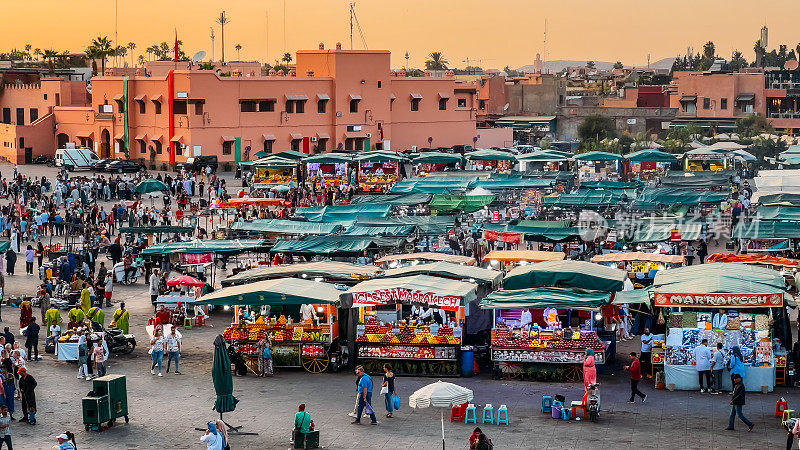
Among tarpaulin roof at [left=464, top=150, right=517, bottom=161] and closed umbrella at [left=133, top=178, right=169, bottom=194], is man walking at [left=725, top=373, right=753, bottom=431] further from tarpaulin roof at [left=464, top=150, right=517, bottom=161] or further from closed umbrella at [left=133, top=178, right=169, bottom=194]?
tarpaulin roof at [left=464, top=150, right=517, bottom=161]

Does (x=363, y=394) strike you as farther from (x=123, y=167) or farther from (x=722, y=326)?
(x=123, y=167)

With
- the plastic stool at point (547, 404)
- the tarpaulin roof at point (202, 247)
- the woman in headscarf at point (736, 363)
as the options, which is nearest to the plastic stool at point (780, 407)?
the woman in headscarf at point (736, 363)

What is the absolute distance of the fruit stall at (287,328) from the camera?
24297 mm

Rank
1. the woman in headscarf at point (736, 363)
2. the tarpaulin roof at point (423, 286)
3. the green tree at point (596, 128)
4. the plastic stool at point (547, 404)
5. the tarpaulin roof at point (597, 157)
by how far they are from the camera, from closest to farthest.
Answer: the plastic stool at point (547, 404) → the woman in headscarf at point (736, 363) → the tarpaulin roof at point (423, 286) → the tarpaulin roof at point (597, 157) → the green tree at point (596, 128)

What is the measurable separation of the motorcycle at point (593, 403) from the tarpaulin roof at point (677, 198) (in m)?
22.9

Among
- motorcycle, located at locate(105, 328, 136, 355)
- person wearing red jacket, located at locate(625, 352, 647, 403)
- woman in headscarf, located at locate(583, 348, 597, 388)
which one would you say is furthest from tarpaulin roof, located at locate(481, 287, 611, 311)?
motorcycle, located at locate(105, 328, 136, 355)

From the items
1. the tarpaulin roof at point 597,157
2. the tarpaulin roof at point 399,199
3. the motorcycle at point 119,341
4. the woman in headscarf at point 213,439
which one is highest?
the tarpaulin roof at point 597,157

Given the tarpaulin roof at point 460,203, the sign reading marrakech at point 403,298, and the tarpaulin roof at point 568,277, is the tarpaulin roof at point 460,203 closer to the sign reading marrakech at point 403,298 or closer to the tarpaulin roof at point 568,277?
the tarpaulin roof at point 568,277

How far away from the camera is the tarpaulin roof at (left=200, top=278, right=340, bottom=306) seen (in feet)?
79.8

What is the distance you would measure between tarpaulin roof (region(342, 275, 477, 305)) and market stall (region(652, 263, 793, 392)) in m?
3.82

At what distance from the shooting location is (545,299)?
24.1 metres

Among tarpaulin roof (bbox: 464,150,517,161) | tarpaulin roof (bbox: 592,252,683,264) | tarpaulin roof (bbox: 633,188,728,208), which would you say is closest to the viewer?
tarpaulin roof (bbox: 592,252,683,264)

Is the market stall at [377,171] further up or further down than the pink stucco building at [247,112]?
further down

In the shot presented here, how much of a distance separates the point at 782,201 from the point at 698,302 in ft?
65.0
